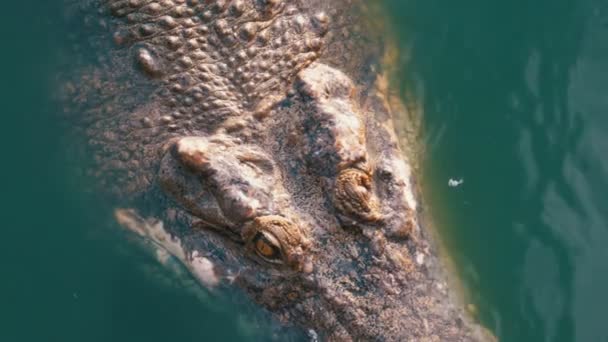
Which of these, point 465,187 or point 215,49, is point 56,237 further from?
point 465,187

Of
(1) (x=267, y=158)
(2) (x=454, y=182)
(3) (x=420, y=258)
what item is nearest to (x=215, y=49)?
(1) (x=267, y=158)

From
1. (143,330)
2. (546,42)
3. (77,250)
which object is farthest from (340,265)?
(546,42)

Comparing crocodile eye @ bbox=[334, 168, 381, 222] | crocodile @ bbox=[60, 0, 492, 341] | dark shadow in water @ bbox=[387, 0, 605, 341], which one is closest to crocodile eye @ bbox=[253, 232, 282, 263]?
crocodile @ bbox=[60, 0, 492, 341]

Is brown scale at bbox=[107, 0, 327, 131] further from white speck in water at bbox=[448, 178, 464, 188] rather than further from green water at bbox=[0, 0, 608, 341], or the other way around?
white speck in water at bbox=[448, 178, 464, 188]

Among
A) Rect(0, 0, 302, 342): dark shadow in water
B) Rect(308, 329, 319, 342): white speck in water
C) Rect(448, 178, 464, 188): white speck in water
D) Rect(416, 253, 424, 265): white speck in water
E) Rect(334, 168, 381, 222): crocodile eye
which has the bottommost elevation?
Rect(0, 0, 302, 342): dark shadow in water

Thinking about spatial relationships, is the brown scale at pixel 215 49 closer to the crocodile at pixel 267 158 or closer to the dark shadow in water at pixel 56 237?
the crocodile at pixel 267 158

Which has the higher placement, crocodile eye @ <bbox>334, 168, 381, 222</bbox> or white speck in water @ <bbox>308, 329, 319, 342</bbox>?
crocodile eye @ <bbox>334, 168, 381, 222</bbox>

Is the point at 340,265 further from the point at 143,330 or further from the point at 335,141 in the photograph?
the point at 143,330
